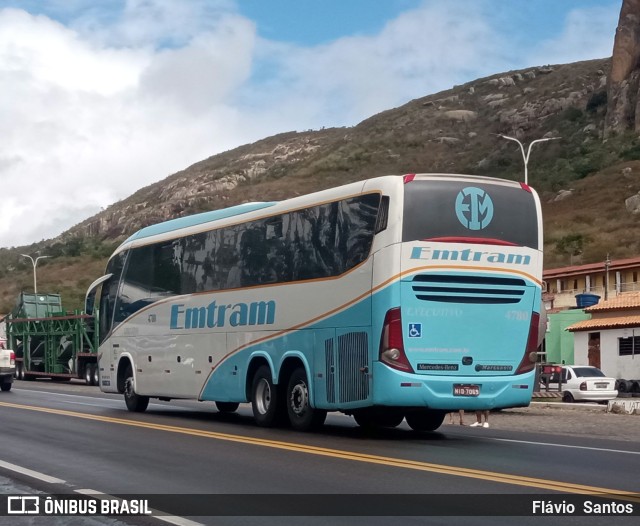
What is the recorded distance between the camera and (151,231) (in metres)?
23.8

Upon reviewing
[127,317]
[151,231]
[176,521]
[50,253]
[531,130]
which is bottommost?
[176,521]

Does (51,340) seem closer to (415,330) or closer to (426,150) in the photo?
(415,330)

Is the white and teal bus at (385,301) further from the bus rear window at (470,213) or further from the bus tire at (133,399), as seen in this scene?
the bus tire at (133,399)

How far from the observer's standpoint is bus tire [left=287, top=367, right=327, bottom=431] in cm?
1750

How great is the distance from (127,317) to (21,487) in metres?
13.0

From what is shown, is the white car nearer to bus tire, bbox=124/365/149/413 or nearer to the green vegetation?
bus tire, bbox=124/365/149/413

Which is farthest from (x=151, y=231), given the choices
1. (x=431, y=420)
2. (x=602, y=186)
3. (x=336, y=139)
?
(x=336, y=139)

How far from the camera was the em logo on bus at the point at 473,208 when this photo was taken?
52.9 feet

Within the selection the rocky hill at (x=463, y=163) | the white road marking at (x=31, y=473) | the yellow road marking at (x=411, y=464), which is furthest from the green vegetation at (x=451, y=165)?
the white road marking at (x=31, y=473)

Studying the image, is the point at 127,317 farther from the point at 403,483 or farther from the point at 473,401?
the point at 403,483

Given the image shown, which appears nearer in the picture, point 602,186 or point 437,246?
point 437,246

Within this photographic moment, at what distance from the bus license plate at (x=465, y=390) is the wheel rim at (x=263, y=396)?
402cm

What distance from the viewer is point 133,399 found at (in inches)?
941

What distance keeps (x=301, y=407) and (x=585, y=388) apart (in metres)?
20.6
